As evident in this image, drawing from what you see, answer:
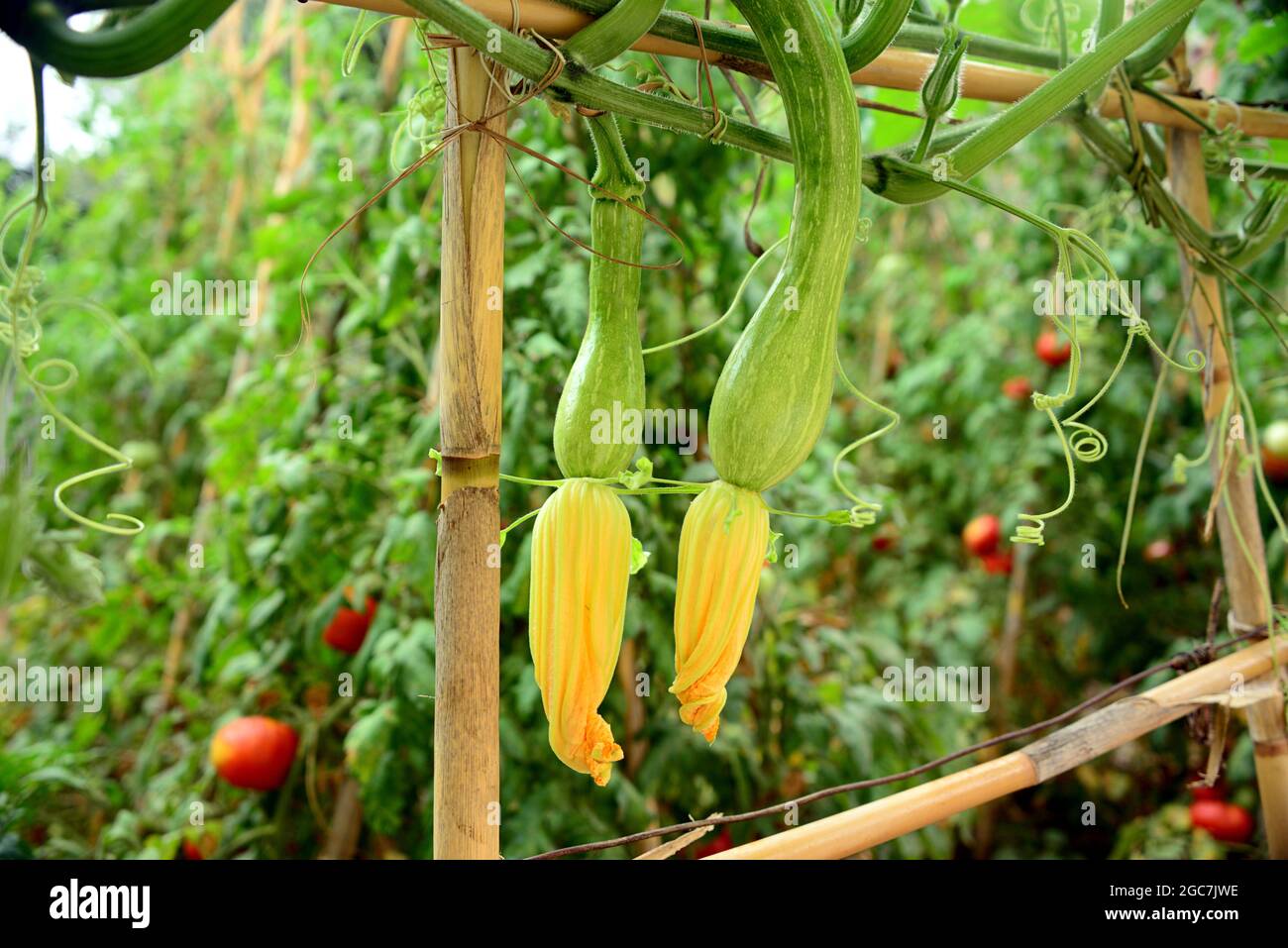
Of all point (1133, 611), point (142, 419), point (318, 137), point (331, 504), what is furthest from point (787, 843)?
point (142, 419)

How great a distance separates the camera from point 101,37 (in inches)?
15.4

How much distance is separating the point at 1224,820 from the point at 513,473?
50.5 inches

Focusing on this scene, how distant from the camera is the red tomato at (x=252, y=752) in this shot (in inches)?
50.9

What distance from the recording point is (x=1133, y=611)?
2004mm

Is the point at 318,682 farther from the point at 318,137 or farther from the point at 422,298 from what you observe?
the point at 318,137

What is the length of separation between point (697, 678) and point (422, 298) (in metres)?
0.98

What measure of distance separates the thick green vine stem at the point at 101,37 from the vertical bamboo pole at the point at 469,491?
0.48ft

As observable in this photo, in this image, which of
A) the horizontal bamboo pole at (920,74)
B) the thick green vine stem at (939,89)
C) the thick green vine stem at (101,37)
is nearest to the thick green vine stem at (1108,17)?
the horizontal bamboo pole at (920,74)

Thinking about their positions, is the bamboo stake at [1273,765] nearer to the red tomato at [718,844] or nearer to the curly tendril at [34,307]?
the red tomato at [718,844]

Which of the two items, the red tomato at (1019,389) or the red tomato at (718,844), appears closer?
the red tomato at (718,844)

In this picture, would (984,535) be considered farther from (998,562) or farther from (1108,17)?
(1108,17)

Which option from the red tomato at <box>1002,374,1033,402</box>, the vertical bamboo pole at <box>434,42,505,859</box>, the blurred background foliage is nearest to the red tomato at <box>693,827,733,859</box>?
the blurred background foliage

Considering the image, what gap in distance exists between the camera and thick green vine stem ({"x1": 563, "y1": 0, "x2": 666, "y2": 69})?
19.0 inches

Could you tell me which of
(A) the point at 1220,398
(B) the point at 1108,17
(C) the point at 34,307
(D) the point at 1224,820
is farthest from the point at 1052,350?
(C) the point at 34,307
